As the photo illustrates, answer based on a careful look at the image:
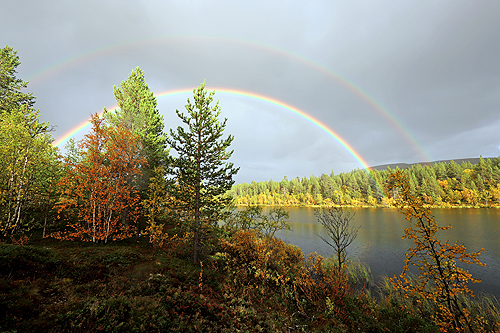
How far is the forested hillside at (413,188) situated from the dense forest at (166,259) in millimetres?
33481

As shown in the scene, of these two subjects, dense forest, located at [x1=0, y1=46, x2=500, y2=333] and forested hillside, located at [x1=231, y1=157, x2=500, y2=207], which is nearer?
dense forest, located at [x1=0, y1=46, x2=500, y2=333]

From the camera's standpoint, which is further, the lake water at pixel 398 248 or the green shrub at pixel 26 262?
the lake water at pixel 398 248

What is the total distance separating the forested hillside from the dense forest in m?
33.5

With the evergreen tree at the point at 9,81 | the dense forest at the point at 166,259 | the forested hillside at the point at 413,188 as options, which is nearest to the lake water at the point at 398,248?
the dense forest at the point at 166,259

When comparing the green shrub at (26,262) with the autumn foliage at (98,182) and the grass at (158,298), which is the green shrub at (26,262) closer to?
the grass at (158,298)

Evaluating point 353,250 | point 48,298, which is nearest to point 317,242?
point 353,250

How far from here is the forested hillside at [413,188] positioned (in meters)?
70.2

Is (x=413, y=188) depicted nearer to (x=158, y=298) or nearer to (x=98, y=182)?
(x=158, y=298)

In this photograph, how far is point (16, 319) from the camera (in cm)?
486

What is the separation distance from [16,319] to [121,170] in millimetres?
10634

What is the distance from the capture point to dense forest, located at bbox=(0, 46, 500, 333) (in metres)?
6.46

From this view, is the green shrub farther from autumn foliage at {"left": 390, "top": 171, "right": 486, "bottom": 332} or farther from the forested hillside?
the forested hillside

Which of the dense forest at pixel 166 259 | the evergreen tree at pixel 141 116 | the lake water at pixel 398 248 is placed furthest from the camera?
the evergreen tree at pixel 141 116

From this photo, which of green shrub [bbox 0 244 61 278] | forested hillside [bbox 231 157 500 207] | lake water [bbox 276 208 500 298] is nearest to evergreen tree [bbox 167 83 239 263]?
green shrub [bbox 0 244 61 278]
